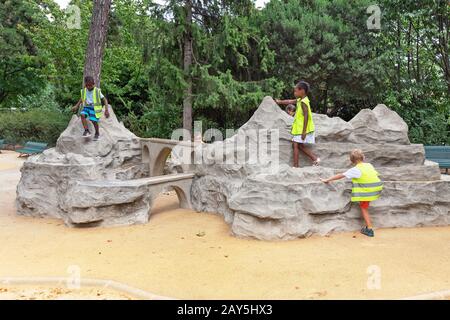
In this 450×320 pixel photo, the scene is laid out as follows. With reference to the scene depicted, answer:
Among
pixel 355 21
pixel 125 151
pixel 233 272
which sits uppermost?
pixel 355 21

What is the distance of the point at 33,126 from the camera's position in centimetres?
2264

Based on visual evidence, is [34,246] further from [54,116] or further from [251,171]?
[54,116]

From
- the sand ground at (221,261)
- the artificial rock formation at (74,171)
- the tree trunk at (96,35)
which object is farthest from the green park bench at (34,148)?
the sand ground at (221,261)

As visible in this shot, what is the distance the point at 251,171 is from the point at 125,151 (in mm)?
4965

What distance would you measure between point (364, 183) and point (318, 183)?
0.82 metres

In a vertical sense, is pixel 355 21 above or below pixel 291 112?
above

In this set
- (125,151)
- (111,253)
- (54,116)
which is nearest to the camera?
(111,253)

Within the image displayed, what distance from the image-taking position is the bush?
22.3 m

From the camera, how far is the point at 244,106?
16.3 metres

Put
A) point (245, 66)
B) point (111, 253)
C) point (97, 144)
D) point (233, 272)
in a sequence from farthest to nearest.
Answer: point (245, 66) < point (97, 144) < point (111, 253) < point (233, 272)

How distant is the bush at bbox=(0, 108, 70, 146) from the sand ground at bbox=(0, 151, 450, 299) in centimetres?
1426

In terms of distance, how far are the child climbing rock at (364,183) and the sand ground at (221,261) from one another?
457mm

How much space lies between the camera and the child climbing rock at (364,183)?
301 inches

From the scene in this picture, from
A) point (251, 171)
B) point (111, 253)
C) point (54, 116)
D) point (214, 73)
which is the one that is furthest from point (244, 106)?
point (54, 116)
